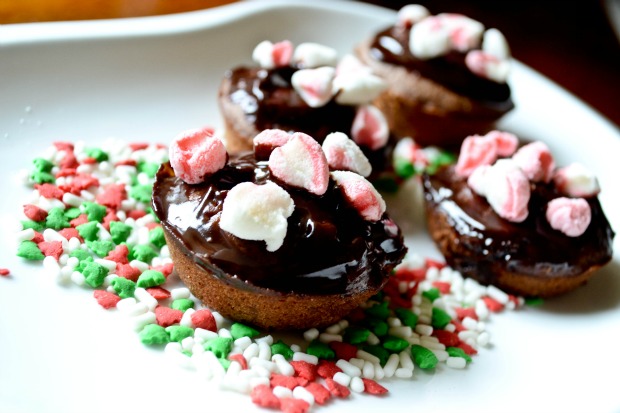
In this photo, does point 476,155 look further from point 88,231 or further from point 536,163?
point 88,231

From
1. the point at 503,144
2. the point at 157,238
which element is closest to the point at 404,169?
the point at 503,144

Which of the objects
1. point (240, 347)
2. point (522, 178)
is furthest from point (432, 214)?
point (240, 347)

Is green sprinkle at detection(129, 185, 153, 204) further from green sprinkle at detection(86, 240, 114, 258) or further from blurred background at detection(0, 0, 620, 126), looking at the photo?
blurred background at detection(0, 0, 620, 126)

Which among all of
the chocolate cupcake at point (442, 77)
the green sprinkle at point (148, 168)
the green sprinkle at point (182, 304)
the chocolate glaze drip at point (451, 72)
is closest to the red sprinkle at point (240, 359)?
the green sprinkle at point (182, 304)

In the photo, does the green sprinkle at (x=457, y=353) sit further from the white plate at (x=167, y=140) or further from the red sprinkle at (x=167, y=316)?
the red sprinkle at (x=167, y=316)

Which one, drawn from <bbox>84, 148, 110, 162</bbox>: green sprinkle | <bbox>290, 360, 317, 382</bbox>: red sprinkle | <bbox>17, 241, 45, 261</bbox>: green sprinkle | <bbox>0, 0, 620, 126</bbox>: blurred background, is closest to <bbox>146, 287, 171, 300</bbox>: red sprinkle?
<bbox>17, 241, 45, 261</bbox>: green sprinkle
